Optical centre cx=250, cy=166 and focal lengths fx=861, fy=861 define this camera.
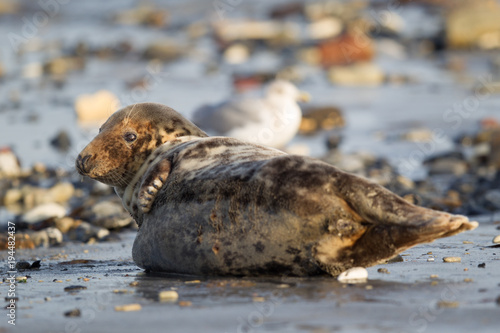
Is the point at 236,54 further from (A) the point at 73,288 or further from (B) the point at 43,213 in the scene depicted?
(A) the point at 73,288

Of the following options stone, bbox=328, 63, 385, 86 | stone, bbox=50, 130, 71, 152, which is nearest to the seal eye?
stone, bbox=50, 130, 71, 152

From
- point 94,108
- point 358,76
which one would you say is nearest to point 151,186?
point 94,108

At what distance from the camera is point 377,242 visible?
4.08m

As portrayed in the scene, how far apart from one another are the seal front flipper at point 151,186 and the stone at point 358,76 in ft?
37.1

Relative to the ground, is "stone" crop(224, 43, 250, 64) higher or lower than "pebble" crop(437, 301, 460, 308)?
higher

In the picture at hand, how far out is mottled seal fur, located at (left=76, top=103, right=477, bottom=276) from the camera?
4.06 metres

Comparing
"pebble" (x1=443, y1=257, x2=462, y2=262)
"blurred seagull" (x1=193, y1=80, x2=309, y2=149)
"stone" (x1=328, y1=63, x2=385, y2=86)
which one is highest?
"stone" (x1=328, y1=63, x2=385, y2=86)

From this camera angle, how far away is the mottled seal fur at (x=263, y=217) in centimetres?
406

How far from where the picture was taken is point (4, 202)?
28.5 ft

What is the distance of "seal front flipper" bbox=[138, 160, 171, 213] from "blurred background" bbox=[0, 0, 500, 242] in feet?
7.83

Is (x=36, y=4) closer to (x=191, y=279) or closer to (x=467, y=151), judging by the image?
(x=467, y=151)

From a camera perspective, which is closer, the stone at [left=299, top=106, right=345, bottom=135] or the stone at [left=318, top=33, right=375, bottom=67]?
the stone at [left=299, top=106, right=345, bottom=135]

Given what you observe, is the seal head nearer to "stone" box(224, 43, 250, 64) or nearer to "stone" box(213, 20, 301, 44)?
"stone" box(224, 43, 250, 64)

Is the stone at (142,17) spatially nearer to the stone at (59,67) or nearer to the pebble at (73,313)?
the stone at (59,67)
